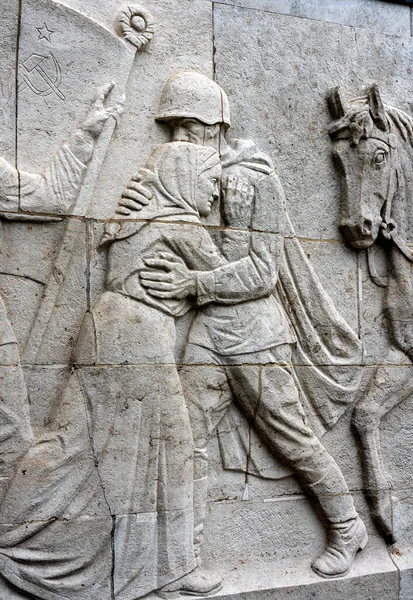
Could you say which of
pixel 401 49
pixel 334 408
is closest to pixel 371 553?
pixel 334 408

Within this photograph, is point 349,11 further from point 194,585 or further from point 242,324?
point 194,585

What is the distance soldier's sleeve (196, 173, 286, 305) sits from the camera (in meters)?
5.53

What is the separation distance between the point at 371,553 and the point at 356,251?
Result: 7.24ft

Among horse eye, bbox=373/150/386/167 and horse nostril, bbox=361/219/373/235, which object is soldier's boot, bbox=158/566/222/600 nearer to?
horse nostril, bbox=361/219/373/235

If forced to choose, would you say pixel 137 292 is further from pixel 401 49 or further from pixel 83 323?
pixel 401 49

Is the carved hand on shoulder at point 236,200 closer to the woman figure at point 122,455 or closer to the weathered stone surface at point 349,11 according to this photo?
the woman figure at point 122,455

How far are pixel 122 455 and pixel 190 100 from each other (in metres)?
2.36

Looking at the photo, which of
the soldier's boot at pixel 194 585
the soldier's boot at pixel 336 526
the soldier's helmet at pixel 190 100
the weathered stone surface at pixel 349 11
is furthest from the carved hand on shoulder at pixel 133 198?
Answer: the soldier's boot at pixel 194 585

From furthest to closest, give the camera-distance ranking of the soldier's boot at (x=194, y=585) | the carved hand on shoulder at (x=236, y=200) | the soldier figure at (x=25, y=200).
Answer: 1. the carved hand on shoulder at (x=236, y=200)
2. the soldier's boot at (x=194, y=585)
3. the soldier figure at (x=25, y=200)

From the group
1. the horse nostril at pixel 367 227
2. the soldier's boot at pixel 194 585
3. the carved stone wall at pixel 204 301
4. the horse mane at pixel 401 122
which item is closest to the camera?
the carved stone wall at pixel 204 301

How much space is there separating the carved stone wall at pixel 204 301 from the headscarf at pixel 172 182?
0.01m

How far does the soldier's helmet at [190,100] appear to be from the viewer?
5.53m

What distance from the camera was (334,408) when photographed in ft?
19.6

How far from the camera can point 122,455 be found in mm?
5215
